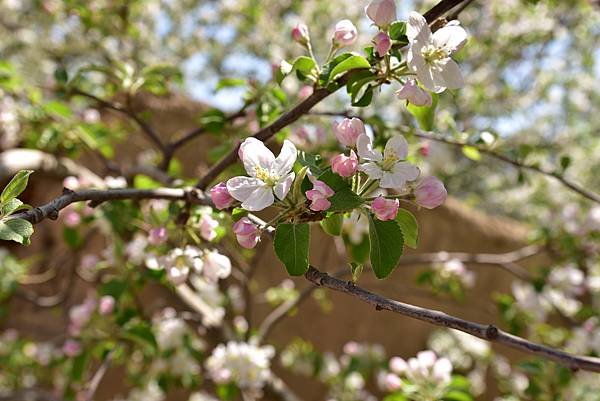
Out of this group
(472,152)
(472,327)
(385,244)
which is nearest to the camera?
(472,327)

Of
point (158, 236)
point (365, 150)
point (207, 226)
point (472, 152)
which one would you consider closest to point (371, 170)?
point (365, 150)

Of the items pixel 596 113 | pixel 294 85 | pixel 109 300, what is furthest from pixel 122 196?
pixel 596 113

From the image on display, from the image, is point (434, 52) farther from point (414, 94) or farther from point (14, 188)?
point (14, 188)

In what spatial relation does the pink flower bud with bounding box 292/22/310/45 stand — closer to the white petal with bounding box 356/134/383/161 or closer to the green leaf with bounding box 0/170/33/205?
the white petal with bounding box 356/134/383/161

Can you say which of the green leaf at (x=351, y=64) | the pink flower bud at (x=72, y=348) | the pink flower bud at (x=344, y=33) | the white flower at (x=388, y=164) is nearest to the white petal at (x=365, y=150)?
the white flower at (x=388, y=164)

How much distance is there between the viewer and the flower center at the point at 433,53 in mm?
742

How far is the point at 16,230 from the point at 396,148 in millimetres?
463

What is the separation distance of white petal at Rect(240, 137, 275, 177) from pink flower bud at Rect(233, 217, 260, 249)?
0.06m

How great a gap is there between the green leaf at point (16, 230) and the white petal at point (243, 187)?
0.78 feet

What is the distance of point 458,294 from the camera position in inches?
81.5

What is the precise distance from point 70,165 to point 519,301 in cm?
165

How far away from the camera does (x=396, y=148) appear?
0.74 m

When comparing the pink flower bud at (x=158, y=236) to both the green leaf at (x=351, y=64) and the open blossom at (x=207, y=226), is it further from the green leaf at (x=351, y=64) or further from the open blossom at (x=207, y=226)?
Result: the green leaf at (x=351, y=64)

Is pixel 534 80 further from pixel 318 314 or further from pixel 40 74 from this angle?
pixel 40 74
